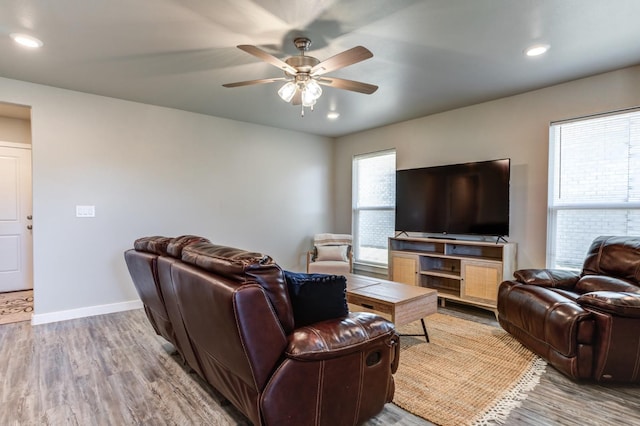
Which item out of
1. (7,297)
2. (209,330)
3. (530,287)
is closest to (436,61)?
(530,287)

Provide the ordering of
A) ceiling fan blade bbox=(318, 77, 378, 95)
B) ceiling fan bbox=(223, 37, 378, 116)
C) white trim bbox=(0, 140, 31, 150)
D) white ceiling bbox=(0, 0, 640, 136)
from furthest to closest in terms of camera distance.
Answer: white trim bbox=(0, 140, 31, 150) → ceiling fan blade bbox=(318, 77, 378, 95) → ceiling fan bbox=(223, 37, 378, 116) → white ceiling bbox=(0, 0, 640, 136)

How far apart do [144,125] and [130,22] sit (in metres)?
2.02

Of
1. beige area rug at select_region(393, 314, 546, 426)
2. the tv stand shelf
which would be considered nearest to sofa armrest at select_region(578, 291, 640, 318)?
beige area rug at select_region(393, 314, 546, 426)

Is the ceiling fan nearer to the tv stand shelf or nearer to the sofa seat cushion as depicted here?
the sofa seat cushion

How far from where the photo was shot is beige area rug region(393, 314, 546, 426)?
1.95 meters

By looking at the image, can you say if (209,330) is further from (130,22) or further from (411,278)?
(411,278)

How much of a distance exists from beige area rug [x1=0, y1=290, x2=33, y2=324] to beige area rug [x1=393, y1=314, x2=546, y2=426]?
411cm

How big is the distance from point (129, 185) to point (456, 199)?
4.04m

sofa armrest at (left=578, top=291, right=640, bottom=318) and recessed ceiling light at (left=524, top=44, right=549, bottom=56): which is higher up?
recessed ceiling light at (left=524, top=44, right=549, bottom=56)

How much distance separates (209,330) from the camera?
62.4 inches

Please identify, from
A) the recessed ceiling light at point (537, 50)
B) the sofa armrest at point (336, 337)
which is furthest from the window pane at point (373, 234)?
the sofa armrest at point (336, 337)

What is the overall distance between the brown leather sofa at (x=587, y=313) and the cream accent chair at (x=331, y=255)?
212cm

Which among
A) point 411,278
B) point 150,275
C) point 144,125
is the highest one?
point 144,125

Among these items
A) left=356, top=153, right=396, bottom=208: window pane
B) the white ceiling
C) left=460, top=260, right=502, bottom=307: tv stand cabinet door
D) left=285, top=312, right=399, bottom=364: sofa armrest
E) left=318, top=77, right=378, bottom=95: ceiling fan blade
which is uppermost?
the white ceiling
